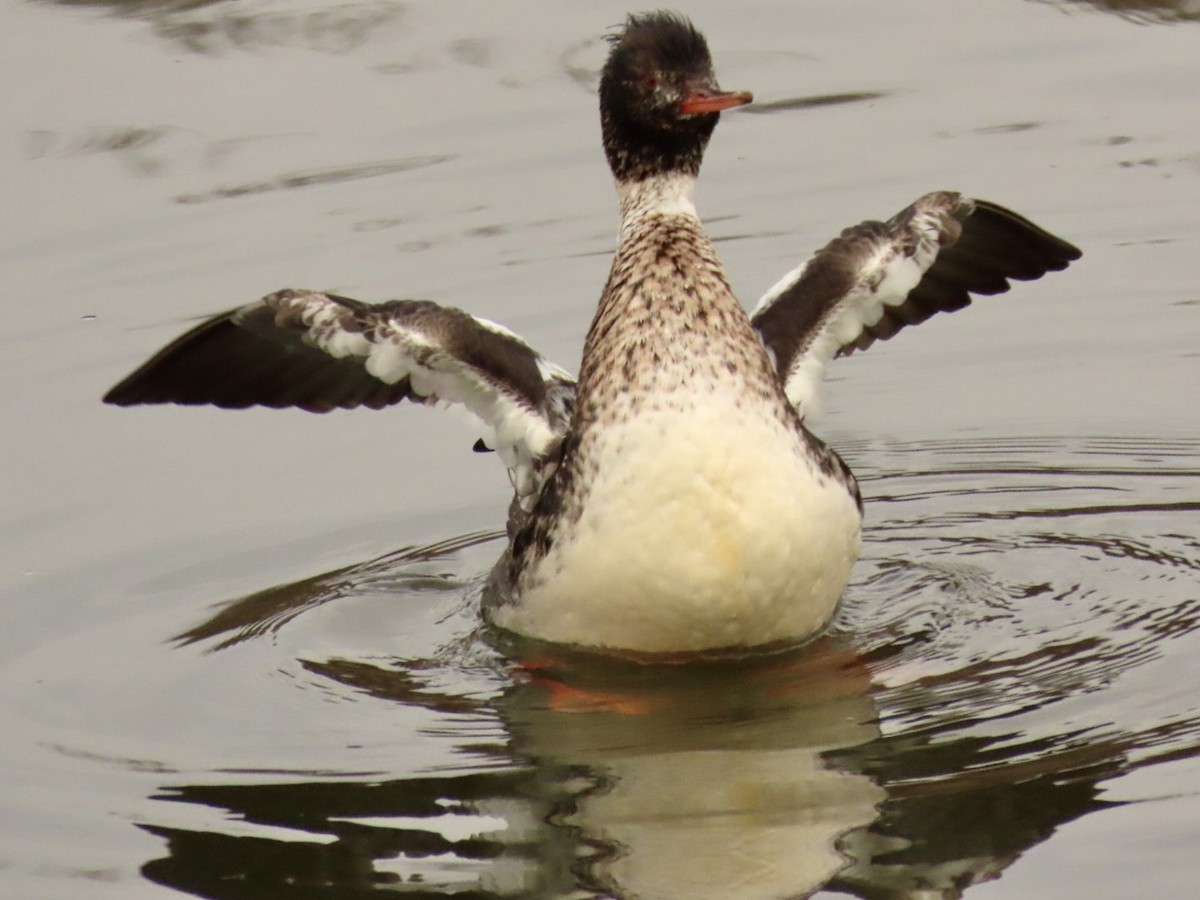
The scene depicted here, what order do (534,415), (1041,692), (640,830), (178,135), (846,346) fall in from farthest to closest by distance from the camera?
(178,135) < (846,346) < (534,415) < (1041,692) < (640,830)

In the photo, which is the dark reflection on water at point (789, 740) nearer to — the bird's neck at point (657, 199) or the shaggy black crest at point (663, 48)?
the bird's neck at point (657, 199)

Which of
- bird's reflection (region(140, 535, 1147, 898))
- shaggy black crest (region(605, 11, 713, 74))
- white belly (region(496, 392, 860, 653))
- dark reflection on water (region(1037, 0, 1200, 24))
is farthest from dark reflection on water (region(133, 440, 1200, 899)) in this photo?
dark reflection on water (region(1037, 0, 1200, 24))

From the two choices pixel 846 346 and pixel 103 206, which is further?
pixel 103 206

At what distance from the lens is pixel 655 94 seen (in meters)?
7.82

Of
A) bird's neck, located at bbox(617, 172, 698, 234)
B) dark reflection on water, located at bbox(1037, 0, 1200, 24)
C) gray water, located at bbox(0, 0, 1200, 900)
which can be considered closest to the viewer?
gray water, located at bbox(0, 0, 1200, 900)

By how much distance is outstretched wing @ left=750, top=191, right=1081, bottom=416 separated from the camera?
8.61 metres

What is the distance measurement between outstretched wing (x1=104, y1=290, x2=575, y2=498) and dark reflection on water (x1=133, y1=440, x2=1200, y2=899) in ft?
2.44

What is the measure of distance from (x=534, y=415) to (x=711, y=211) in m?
4.35

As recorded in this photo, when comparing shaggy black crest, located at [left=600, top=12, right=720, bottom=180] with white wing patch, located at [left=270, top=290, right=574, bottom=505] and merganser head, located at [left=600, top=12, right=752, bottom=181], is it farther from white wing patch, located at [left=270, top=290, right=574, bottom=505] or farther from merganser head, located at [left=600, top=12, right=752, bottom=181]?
white wing patch, located at [left=270, top=290, right=574, bottom=505]

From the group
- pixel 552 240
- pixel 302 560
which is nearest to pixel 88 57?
pixel 552 240

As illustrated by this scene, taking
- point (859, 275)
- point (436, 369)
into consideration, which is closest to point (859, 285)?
point (859, 275)

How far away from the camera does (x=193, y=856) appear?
624cm

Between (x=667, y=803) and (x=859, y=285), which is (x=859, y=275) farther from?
(x=667, y=803)

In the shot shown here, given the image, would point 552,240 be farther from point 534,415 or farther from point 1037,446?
point 534,415
